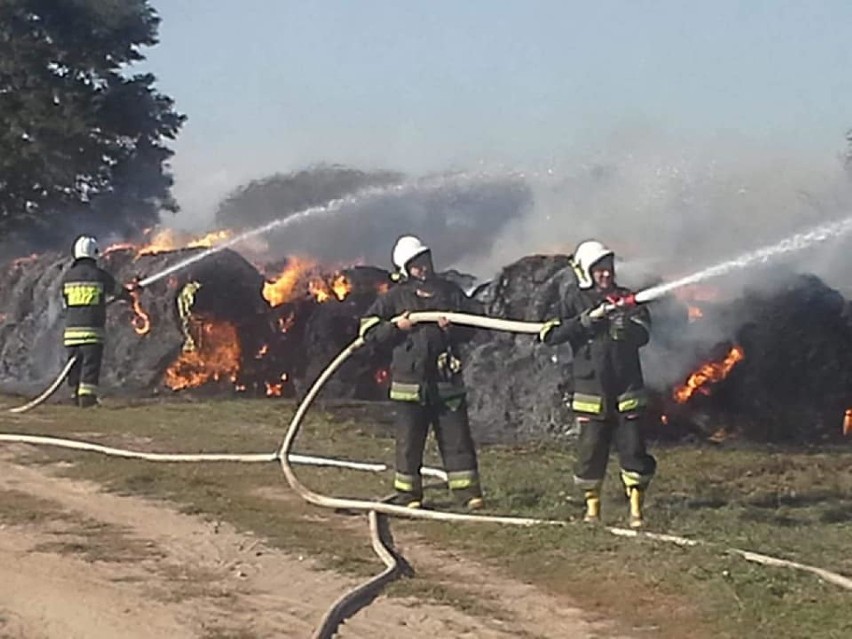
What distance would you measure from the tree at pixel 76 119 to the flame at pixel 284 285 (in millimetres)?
12596

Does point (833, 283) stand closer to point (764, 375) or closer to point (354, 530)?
point (764, 375)

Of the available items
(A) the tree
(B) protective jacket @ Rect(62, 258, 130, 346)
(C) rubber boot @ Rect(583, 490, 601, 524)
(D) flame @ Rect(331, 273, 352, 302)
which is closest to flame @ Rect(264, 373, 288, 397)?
(D) flame @ Rect(331, 273, 352, 302)

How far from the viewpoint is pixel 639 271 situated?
1850 cm

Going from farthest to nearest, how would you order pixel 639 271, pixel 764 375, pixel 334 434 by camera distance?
1. pixel 639 271
2. pixel 764 375
3. pixel 334 434

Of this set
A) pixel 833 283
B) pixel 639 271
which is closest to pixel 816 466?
pixel 639 271

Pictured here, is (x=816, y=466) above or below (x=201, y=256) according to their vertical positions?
below

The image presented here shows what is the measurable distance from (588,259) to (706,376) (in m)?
8.67

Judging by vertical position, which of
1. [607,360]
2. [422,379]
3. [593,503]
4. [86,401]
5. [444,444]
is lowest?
[593,503]

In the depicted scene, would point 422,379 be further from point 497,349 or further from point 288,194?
point 288,194

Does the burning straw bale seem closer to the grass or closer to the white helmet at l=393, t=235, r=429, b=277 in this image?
the grass

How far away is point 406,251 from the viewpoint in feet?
30.7

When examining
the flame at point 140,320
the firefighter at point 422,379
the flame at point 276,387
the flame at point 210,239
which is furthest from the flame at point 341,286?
the firefighter at point 422,379

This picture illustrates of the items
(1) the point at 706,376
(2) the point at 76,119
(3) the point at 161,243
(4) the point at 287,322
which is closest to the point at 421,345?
(1) the point at 706,376

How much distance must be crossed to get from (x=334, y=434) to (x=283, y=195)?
22.1 m
